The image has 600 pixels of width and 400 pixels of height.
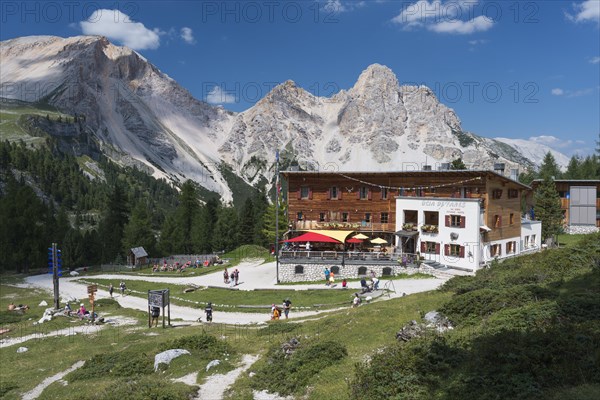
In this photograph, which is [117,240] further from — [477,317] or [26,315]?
[477,317]

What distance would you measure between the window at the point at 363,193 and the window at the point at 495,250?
15.7 m

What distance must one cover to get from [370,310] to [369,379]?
11.8 metres

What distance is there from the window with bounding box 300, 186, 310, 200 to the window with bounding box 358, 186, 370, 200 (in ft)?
22.3

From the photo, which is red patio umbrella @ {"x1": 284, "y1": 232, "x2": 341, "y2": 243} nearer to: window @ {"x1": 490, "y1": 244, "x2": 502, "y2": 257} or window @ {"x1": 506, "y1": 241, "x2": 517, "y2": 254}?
window @ {"x1": 490, "y1": 244, "x2": 502, "y2": 257}

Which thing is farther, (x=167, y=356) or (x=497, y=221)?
(x=497, y=221)

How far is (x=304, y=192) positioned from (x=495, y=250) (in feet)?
79.0

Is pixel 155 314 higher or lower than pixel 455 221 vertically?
lower

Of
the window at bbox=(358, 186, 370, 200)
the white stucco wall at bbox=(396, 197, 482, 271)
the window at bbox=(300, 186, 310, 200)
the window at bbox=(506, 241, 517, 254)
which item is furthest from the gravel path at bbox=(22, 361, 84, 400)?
the window at bbox=(506, 241, 517, 254)

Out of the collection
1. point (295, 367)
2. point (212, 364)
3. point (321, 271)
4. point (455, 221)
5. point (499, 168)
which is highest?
point (499, 168)

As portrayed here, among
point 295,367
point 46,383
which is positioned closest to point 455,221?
point 295,367

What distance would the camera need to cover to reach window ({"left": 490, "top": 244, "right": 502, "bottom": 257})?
4826 centimetres

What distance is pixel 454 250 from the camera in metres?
46.8

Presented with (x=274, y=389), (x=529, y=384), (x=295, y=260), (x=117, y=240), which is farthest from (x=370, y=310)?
(x=117, y=240)

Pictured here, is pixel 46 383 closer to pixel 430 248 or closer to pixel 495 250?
pixel 430 248
